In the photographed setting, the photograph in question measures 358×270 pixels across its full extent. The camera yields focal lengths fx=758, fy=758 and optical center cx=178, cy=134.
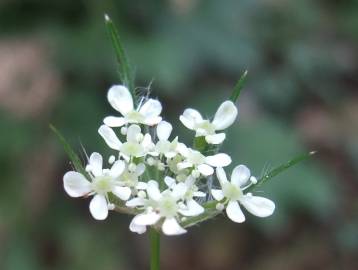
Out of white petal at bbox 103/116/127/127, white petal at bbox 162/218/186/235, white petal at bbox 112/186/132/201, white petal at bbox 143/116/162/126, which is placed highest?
white petal at bbox 143/116/162/126

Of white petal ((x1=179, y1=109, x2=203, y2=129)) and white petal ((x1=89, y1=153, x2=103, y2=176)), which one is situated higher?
white petal ((x1=179, y1=109, x2=203, y2=129))

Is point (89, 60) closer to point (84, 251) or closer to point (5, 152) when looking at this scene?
point (5, 152)

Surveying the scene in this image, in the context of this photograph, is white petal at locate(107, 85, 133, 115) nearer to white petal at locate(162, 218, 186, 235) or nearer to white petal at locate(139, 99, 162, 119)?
white petal at locate(139, 99, 162, 119)

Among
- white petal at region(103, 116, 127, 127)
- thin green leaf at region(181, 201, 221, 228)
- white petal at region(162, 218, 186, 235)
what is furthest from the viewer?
white petal at region(103, 116, 127, 127)

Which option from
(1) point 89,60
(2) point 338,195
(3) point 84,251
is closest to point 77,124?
(1) point 89,60

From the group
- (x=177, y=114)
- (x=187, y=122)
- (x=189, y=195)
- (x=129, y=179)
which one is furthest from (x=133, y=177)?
(x=177, y=114)

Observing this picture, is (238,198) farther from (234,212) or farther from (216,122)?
(216,122)

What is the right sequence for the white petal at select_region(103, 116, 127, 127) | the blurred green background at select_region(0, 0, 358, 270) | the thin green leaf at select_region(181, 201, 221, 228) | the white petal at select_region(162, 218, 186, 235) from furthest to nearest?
the blurred green background at select_region(0, 0, 358, 270), the white petal at select_region(103, 116, 127, 127), the thin green leaf at select_region(181, 201, 221, 228), the white petal at select_region(162, 218, 186, 235)

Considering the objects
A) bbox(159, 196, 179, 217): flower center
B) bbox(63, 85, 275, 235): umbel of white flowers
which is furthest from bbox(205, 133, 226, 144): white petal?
bbox(159, 196, 179, 217): flower center

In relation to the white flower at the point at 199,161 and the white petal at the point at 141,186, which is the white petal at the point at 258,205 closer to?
the white flower at the point at 199,161
